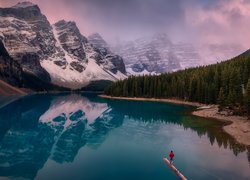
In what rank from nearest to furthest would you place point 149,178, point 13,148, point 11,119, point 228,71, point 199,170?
point 149,178, point 199,170, point 13,148, point 11,119, point 228,71

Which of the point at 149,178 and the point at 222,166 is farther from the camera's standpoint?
the point at 222,166

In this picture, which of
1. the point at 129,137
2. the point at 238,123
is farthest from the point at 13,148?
the point at 238,123

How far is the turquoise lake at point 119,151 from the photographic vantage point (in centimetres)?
5100

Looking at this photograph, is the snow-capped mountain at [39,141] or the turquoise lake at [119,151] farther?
the snow-capped mountain at [39,141]

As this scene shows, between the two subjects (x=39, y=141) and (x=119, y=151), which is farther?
(x=39, y=141)

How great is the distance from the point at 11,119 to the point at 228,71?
10375cm

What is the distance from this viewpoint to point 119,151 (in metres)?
66.7

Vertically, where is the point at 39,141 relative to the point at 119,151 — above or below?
below

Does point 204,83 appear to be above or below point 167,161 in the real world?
above

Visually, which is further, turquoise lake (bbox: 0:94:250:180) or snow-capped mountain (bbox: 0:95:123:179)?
snow-capped mountain (bbox: 0:95:123:179)

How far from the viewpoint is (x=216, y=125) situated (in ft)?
320

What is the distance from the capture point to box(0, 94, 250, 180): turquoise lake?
51000 millimetres

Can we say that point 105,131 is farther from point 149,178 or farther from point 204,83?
point 204,83

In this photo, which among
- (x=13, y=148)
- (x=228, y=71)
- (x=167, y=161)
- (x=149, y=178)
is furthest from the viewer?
(x=228, y=71)
